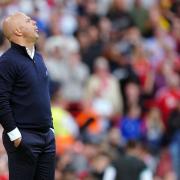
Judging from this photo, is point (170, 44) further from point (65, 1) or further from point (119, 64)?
point (65, 1)

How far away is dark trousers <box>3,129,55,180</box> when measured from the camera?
5.54 m

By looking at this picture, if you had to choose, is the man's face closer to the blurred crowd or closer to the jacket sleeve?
the jacket sleeve

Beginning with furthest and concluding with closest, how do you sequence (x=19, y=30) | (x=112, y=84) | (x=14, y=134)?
(x=112, y=84) < (x=19, y=30) < (x=14, y=134)

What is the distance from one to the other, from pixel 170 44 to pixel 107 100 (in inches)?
85.6

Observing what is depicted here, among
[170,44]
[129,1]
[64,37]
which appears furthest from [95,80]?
[129,1]

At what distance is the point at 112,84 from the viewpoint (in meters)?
12.2

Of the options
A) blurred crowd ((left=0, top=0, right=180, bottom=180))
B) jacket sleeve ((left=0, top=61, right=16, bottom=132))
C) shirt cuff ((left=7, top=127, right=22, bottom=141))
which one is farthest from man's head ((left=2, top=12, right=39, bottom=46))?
blurred crowd ((left=0, top=0, right=180, bottom=180))

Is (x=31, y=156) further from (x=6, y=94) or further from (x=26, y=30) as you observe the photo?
(x=26, y=30)

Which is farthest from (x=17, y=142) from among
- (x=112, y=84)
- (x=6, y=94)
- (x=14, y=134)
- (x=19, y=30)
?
(x=112, y=84)

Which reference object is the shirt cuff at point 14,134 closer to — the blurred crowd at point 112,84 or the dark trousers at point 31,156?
the dark trousers at point 31,156

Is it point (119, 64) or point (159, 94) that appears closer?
point (159, 94)

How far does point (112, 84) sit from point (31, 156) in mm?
6734

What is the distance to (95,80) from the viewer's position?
1224 cm

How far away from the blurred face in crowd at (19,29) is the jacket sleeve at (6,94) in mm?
226
